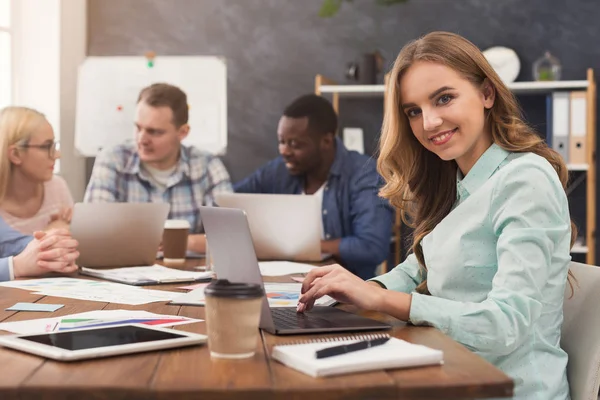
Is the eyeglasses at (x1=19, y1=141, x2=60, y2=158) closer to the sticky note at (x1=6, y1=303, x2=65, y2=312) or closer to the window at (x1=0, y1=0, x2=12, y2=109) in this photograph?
the sticky note at (x1=6, y1=303, x2=65, y2=312)

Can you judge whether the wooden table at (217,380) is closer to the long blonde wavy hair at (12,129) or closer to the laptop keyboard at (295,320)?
the laptop keyboard at (295,320)

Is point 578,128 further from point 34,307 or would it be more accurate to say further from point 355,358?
point 355,358

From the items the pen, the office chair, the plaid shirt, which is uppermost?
the plaid shirt

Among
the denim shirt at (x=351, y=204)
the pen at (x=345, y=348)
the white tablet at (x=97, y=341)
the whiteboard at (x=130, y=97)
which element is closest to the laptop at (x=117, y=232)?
the denim shirt at (x=351, y=204)

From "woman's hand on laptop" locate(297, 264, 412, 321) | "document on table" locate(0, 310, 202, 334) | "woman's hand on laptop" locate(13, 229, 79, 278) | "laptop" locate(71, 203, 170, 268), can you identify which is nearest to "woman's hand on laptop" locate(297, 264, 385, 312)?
"woman's hand on laptop" locate(297, 264, 412, 321)

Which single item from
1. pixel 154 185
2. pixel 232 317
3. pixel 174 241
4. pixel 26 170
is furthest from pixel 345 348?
pixel 154 185

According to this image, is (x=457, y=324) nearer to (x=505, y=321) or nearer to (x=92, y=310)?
(x=505, y=321)

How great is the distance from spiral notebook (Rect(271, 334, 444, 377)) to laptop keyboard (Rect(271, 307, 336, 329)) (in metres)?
0.18

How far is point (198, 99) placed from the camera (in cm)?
420

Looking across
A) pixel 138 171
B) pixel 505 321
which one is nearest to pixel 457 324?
pixel 505 321

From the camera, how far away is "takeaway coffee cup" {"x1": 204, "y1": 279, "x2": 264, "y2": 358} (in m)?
0.95

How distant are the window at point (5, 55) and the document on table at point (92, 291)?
7.69 feet

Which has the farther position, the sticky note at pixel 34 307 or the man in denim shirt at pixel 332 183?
the man in denim shirt at pixel 332 183

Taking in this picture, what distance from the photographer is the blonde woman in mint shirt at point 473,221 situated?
1201mm
